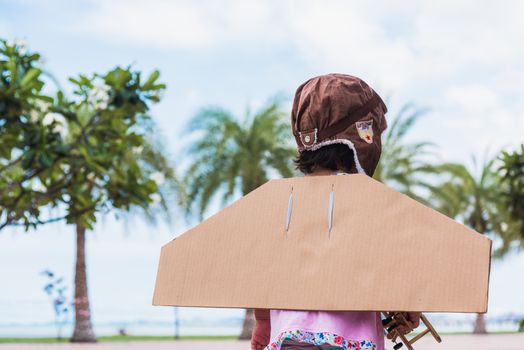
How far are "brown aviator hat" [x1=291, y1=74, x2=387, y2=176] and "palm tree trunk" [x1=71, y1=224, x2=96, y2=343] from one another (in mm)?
17795

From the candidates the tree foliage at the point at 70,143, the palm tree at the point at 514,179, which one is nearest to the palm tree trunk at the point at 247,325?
the palm tree at the point at 514,179

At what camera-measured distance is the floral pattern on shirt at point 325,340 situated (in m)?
1.68

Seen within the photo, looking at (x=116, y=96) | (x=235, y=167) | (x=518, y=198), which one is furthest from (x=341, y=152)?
(x=235, y=167)

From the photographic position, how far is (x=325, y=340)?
1.69 metres

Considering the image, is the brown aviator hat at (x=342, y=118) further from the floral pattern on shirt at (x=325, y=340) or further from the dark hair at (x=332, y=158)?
the floral pattern on shirt at (x=325, y=340)

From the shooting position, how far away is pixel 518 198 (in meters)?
11.5

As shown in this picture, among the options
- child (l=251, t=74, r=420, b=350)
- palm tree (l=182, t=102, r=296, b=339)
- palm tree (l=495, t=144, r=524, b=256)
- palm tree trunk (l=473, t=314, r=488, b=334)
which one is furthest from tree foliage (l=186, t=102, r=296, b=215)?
child (l=251, t=74, r=420, b=350)

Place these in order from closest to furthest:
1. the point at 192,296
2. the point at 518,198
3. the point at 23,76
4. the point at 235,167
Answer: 1. the point at 192,296
2. the point at 23,76
3. the point at 518,198
4. the point at 235,167

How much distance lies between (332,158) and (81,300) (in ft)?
61.4

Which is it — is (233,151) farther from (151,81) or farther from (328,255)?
(328,255)

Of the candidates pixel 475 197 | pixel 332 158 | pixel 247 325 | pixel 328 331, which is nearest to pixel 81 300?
pixel 247 325

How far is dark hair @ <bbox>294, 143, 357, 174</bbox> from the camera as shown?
1.88 m

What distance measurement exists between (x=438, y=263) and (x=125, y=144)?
6879mm

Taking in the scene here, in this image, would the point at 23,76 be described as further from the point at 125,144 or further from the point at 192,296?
the point at 192,296
